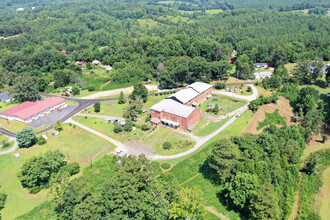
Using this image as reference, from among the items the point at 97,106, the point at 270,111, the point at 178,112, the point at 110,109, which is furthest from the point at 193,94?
the point at 97,106

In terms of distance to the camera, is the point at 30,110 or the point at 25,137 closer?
the point at 25,137

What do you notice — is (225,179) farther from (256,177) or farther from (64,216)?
(64,216)

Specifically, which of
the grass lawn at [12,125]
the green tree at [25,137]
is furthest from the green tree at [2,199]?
the grass lawn at [12,125]

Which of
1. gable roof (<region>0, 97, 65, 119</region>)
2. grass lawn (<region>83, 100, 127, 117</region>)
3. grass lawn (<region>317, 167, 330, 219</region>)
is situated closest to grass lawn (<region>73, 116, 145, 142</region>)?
grass lawn (<region>83, 100, 127, 117</region>)

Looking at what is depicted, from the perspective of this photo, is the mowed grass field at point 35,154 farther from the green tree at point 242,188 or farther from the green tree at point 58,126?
the green tree at point 242,188

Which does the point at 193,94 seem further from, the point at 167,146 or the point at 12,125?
the point at 12,125

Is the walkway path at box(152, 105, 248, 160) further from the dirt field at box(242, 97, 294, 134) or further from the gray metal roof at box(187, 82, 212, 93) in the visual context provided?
the gray metal roof at box(187, 82, 212, 93)

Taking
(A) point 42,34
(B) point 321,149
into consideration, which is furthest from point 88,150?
(A) point 42,34
